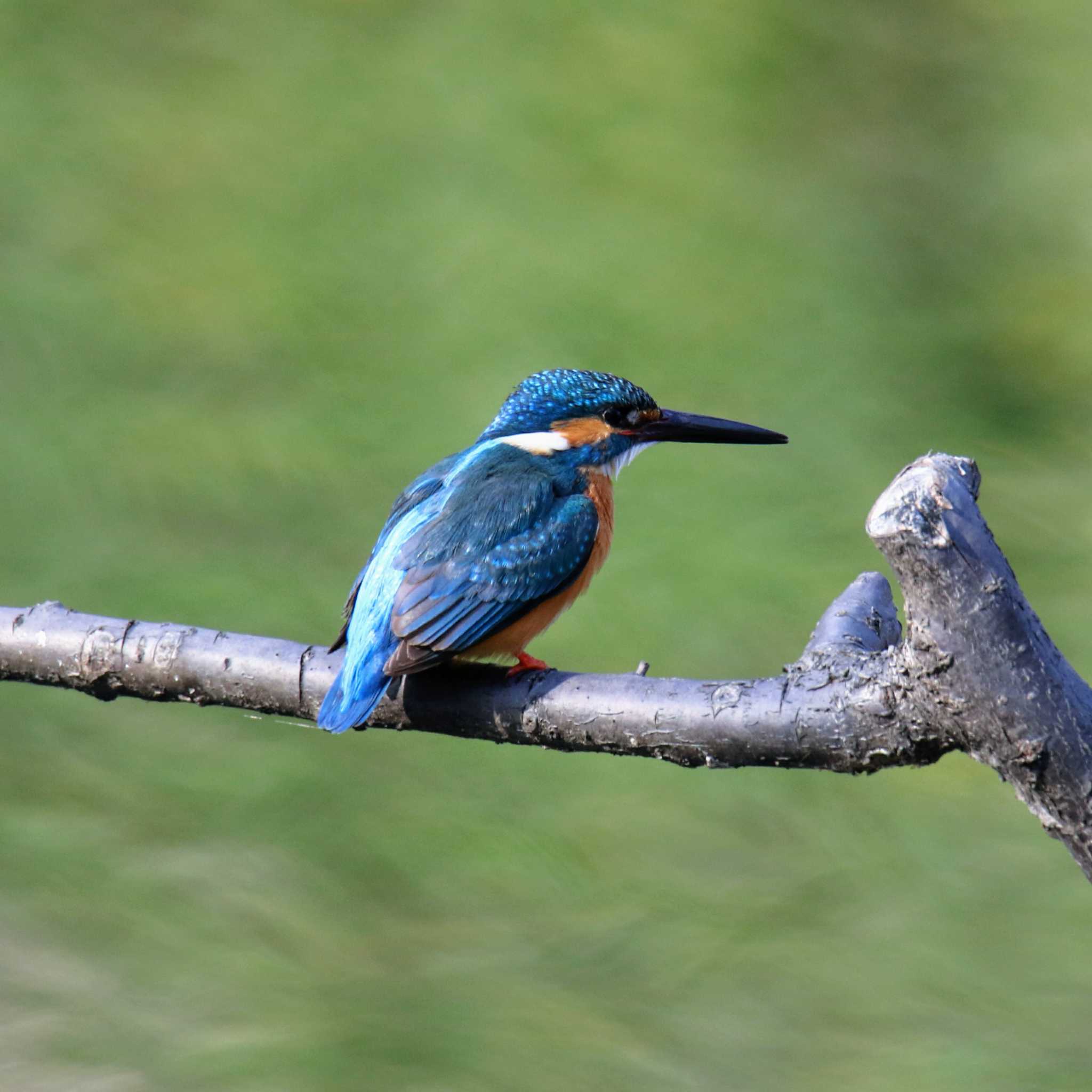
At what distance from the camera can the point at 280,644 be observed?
5.63 ft

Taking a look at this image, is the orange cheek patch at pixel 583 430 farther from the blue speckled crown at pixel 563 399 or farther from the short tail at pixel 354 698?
the short tail at pixel 354 698

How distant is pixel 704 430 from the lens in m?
2.25

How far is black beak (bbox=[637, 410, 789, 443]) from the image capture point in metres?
2.24

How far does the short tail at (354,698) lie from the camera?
164 cm

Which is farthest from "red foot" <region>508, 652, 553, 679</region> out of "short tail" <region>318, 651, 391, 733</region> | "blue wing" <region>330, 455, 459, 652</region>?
"blue wing" <region>330, 455, 459, 652</region>

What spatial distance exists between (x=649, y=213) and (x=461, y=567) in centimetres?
191

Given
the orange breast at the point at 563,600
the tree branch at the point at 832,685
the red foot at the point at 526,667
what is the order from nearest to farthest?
the tree branch at the point at 832,685, the red foot at the point at 526,667, the orange breast at the point at 563,600

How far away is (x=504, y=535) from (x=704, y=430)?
51 centimetres

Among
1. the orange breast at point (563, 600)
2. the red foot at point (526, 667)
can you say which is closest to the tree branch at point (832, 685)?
the red foot at point (526, 667)

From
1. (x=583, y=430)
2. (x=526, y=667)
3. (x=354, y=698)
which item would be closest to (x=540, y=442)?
(x=583, y=430)

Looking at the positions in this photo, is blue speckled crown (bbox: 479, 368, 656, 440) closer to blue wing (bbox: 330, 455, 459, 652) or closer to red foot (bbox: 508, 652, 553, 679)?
blue wing (bbox: 330, 455, 459, 652)

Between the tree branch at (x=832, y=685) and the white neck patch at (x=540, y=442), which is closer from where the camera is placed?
the tree branch at (x=832, y=685)

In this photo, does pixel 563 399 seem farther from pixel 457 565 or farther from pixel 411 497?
pixel 457 565

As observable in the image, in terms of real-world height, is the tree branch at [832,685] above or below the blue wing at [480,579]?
below
